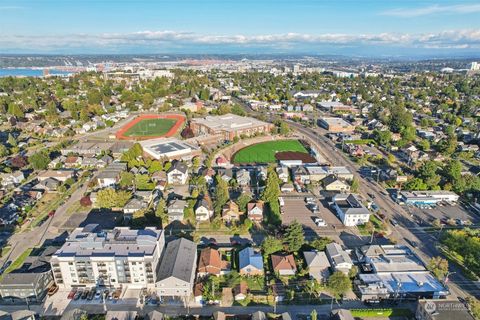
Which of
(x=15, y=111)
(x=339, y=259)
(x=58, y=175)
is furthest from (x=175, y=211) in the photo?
(x=15, y=111)

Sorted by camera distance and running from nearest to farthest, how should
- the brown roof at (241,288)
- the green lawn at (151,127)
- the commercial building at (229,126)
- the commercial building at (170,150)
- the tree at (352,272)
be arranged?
the brown roof at (241,288) → the tree at (352,272) → the commercial building at (170,150) → the commercial building at (229,126) → the green lawn at (151,127)

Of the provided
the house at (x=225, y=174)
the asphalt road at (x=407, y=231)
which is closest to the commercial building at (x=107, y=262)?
the house at (x=225, y=174)

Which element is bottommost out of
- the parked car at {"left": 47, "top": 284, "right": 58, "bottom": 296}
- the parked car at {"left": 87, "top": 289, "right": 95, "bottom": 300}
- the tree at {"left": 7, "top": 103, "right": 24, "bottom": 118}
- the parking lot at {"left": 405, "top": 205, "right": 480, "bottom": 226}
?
the parking lot at {"left": 405, "top": 205, "right": 480, "bottom": 226}

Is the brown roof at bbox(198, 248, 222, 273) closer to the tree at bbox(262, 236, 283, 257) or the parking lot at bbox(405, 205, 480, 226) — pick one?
the tree at bbox(262, 236, 283, 257)

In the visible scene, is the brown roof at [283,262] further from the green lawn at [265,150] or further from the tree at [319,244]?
the green lawn at [265,150]

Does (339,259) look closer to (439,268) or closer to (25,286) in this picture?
(439,268)

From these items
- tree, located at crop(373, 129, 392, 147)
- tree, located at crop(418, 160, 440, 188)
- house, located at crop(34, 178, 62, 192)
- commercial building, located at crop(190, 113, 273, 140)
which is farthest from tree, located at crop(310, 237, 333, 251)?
tree, located at crop(373, 129, 392, 147)
